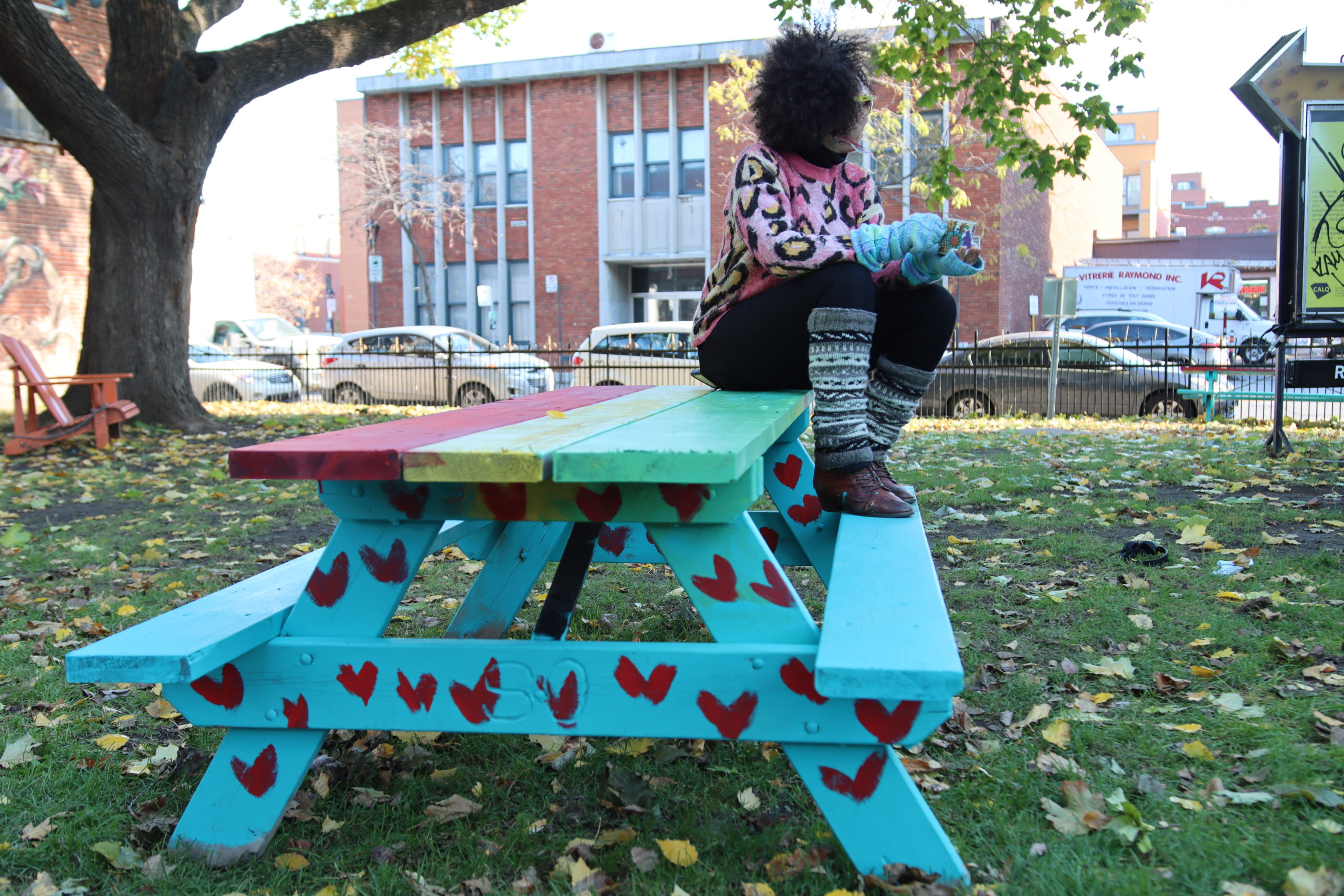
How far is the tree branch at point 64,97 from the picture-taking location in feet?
25.7

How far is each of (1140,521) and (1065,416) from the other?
30.3ft

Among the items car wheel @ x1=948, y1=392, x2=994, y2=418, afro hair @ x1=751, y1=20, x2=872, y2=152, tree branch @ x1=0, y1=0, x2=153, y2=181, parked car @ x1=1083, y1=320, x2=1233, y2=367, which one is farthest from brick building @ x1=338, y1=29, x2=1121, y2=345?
afro hair @ x1=751, y1=20, x2=872, y2=152

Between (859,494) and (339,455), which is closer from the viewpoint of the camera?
(339,455)

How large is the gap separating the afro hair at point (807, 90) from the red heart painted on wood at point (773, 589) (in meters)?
1.60

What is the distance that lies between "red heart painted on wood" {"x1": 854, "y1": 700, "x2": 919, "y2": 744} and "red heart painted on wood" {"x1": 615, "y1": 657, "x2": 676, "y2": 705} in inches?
13.0

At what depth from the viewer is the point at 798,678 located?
1.66 metres

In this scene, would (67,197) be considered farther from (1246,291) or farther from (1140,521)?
(1246,291)

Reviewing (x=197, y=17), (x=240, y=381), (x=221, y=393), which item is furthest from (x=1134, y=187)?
(x=197, y=17)

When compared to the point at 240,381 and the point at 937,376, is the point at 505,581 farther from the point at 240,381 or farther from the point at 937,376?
the point at 240,381

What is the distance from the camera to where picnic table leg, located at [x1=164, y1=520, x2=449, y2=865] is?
1.80m

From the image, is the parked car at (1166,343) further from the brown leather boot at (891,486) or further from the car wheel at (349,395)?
the car wheel at (349,395)

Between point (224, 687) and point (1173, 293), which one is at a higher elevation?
point (1173, 293)

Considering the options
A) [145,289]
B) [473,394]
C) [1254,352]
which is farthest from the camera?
[473,394]

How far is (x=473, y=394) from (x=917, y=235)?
14091mm
